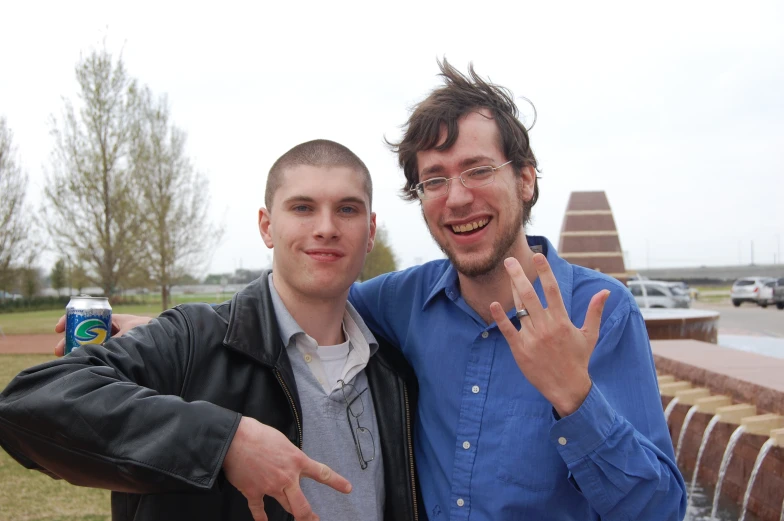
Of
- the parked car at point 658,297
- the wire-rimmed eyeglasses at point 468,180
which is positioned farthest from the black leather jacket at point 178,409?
the parked car at point 658,297

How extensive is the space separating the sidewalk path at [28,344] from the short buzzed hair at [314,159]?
44.4 feet

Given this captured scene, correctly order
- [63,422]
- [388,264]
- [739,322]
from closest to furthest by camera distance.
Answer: [63,422] → [739,322] → [388,264]

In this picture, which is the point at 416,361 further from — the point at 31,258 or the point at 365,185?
the point at 31,258

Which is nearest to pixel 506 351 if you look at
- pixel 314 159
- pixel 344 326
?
pixel 344 326

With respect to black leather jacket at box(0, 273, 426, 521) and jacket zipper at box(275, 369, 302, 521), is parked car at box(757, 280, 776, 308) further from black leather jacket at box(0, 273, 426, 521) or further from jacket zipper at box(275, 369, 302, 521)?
jacket zipper at box(275, 369, 302, 521)

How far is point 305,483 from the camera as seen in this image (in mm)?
2229

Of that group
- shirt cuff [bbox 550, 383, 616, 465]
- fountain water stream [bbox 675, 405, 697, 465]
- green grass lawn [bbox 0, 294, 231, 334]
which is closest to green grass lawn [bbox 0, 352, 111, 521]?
shirt cuff [bbox 550, 383, 616, 465]

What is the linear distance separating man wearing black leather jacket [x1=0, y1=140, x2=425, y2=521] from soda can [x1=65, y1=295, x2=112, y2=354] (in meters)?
0.40

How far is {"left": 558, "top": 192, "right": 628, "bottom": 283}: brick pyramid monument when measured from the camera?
48.7ft

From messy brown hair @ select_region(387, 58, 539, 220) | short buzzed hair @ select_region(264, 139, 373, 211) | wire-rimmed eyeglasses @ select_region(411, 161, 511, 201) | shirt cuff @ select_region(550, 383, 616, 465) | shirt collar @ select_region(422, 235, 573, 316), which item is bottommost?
shirt cuff @ select_region(550, 383, 616, 465)

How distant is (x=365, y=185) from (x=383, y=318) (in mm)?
778

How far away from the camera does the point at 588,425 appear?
1.91 meters

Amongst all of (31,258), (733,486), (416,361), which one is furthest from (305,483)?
(31,258)

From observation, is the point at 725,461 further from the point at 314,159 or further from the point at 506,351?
the point at 314,159
